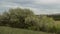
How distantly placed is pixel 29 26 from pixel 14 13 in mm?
3819

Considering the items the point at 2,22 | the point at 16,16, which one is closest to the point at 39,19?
the point at 16,16

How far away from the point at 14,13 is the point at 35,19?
410 centimetres

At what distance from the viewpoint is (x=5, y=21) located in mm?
37656

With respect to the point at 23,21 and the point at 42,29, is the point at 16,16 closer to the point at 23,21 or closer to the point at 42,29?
the point at 23,21

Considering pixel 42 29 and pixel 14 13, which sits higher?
pixel 14 13

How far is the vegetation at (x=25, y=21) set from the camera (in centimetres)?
3702

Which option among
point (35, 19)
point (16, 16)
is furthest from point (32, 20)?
point (16, 16)

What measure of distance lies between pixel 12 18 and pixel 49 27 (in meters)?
6.66

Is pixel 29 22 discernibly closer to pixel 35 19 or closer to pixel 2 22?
pixel 35 19

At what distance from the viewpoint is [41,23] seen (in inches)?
1474

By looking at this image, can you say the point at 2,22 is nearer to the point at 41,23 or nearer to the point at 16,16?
the point at 16,16

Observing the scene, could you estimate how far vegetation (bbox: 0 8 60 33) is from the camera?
37.0 m

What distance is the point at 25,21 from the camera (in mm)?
37469

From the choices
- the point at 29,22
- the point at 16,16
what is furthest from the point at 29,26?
the point at 16,16
